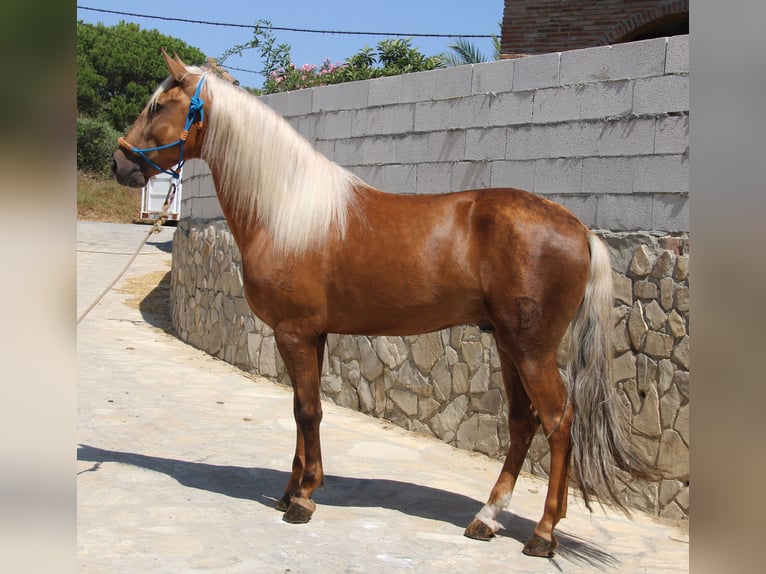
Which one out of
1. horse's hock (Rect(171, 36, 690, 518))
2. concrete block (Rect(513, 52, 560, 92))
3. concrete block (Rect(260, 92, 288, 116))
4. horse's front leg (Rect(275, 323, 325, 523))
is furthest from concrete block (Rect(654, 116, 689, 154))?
concrete block (Rect(260, 92, 288, 116))

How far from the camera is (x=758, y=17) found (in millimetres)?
654

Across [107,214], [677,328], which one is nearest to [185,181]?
[677,328]

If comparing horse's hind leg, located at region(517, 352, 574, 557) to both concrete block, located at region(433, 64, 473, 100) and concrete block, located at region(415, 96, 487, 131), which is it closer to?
concrete block, located at region(415, 96, 487, 131)

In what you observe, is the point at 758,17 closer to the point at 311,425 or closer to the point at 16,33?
the point at 16,33

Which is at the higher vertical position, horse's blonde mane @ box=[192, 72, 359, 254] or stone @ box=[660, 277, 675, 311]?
horse's blonde mane @ box=[192, 72, 359, 254]

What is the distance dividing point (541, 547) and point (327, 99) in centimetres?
441

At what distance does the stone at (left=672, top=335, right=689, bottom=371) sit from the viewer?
4.04 m

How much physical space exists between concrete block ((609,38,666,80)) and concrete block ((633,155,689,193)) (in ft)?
1.65

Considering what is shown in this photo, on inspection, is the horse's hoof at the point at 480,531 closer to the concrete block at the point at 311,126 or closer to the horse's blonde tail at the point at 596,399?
the horse's blonde tail at the point at 596,399

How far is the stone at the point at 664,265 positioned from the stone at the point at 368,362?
2.41 metres

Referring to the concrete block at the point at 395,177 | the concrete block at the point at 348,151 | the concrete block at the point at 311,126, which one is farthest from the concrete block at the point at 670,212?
the concrete block at the point at 311,126

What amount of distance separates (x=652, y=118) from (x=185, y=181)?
21.1ft

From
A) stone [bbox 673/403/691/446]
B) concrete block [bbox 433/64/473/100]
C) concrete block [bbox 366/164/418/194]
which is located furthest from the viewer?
concrete block [bbox 366/164/418/194]

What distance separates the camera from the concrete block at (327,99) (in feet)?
21.1
